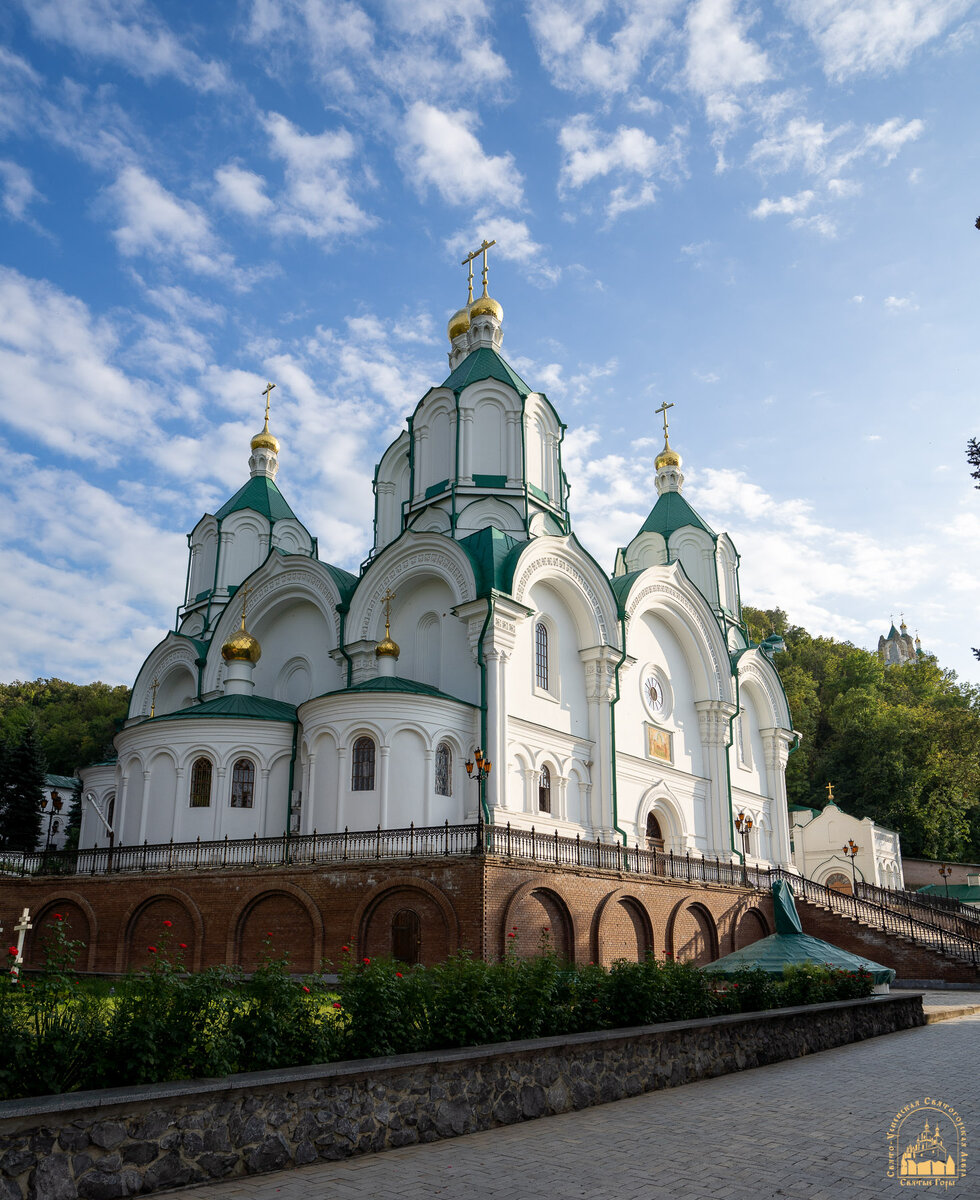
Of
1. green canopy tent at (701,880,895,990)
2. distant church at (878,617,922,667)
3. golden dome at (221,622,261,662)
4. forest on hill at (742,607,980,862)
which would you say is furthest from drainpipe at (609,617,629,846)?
distant church at (878,617,922,667)

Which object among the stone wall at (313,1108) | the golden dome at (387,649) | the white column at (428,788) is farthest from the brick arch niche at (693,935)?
the stone wall at (313,1108)

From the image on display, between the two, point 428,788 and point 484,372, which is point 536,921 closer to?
point 428,788

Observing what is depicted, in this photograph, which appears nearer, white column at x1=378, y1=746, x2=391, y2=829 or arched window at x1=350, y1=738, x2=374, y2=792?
white column at x1=378, y1=746, x2=391, y2=829

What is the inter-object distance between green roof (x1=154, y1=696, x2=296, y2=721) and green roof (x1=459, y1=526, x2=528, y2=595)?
214 inches

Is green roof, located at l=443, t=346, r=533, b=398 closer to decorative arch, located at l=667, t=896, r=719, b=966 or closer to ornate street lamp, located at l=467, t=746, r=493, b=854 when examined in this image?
ornate street lamp, located at l=467, t=746, r=493, b=854

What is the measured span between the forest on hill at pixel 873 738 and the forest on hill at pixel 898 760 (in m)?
0.05

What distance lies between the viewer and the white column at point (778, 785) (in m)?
33.2

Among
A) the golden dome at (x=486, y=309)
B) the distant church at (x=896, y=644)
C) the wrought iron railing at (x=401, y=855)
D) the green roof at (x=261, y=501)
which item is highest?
the distant church at (x=896, y=644)

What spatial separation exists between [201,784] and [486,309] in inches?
679

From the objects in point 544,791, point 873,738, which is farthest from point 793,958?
point 873,738

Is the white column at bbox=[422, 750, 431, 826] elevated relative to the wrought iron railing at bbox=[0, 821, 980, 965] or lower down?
elevated

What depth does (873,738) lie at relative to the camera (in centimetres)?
4812

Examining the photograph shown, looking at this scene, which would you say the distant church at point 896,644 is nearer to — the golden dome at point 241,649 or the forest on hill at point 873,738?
the forest on hill at point 873,738

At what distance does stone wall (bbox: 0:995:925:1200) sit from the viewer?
5.06 m
